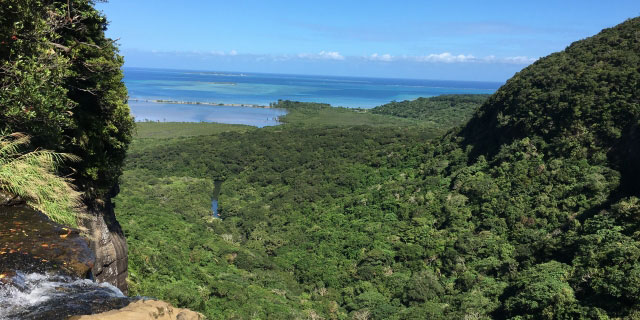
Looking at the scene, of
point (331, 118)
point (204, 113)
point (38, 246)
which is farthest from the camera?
point (204, 113)

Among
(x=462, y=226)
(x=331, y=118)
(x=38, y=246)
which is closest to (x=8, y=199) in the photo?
(x=38, y=246)

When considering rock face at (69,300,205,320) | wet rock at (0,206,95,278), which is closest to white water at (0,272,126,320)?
wet rock at (0,206,95,278)

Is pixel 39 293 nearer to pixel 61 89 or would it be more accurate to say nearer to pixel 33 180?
pixel 33 180

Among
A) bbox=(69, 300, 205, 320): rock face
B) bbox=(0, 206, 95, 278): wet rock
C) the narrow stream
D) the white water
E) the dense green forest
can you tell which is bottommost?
the narrow stream

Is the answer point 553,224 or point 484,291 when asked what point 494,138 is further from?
point 484,291

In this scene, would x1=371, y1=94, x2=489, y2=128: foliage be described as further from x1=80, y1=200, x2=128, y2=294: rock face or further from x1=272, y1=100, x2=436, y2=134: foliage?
x1=80, y1=200, x2=128, y2=294: rock face

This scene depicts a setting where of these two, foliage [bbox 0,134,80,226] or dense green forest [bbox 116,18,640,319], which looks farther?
dense green forest [bbox 116,18,640,319]
